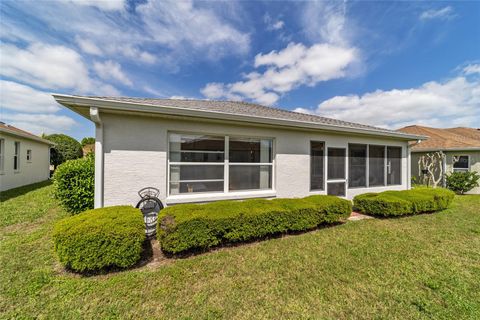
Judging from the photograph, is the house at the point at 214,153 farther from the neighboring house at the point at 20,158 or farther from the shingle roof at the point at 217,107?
the neighboring house at the point at 20,158

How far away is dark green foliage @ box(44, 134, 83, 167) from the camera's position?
60.4 ft

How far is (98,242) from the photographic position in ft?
9.93

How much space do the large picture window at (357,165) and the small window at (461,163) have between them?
929cm

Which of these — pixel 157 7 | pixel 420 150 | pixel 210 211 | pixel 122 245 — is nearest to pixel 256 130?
pixel 210 211

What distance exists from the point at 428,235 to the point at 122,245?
6.99m

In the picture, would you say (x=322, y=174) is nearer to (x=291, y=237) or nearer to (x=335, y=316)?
(x=291, y=237)

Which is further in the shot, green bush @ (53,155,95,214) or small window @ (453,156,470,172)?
small window @ (453,156,470,172)

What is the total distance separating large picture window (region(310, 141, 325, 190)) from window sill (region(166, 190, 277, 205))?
1713 millimetres

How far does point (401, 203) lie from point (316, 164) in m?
2.88

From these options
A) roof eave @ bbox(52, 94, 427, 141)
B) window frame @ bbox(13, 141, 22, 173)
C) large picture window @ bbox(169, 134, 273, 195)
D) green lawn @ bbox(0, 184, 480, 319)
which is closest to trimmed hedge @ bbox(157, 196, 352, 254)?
green lawn @ bbox(0, 184, 480, 319)

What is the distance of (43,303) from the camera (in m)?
2.52

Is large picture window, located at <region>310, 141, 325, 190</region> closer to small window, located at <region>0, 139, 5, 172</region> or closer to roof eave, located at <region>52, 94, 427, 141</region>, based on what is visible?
roof eave, located at <region>52, 94, 427, 141</region>

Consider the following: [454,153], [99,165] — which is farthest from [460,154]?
[99,165]

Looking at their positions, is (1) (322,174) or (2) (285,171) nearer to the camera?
(2) (285,171)
